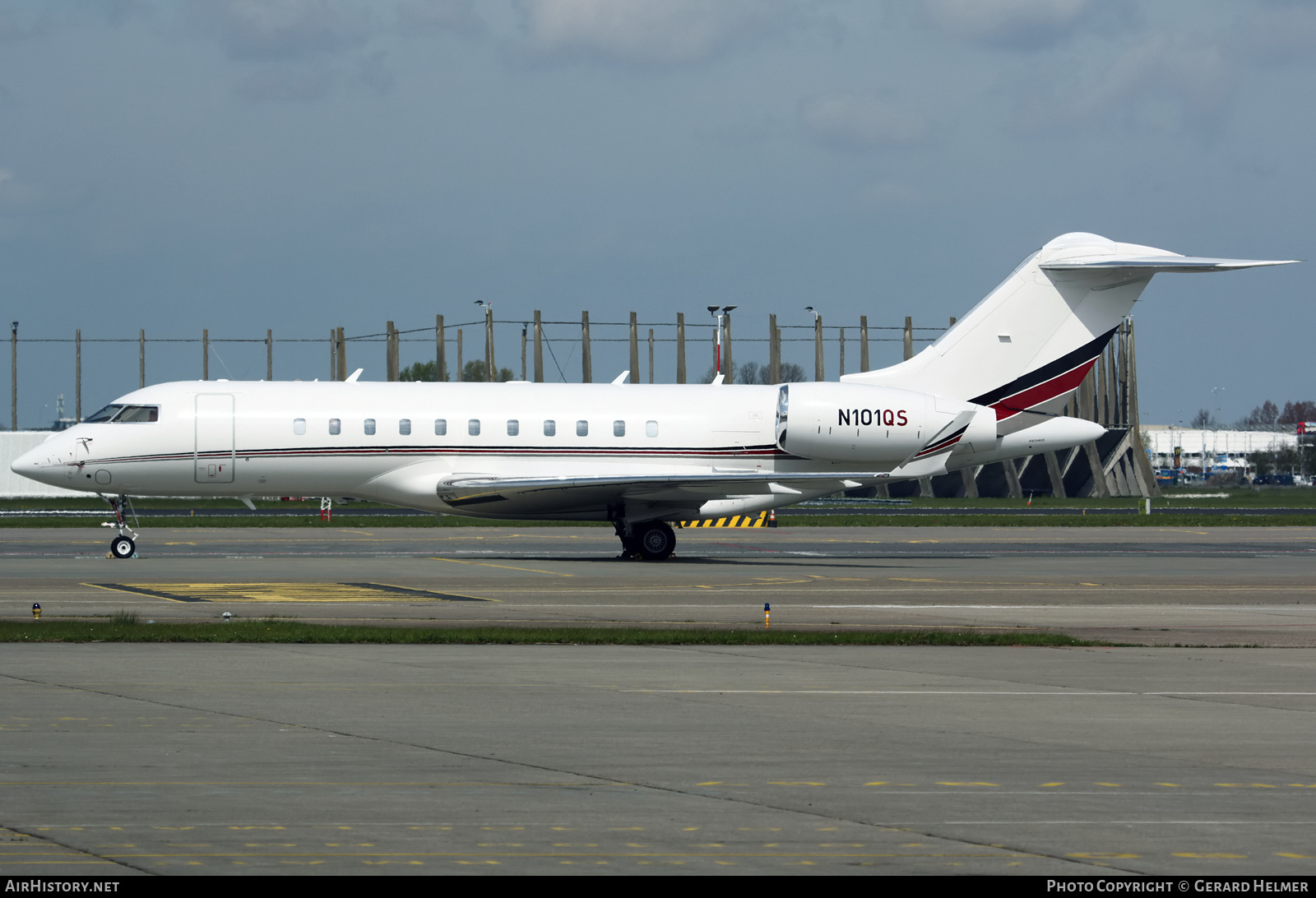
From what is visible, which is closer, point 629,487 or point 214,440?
point 629,487

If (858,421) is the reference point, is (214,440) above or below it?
below

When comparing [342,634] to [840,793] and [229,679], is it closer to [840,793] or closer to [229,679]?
[229,679]

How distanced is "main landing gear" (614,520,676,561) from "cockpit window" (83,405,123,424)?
1121cm

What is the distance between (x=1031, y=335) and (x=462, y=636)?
20.4 m

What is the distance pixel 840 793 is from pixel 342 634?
10.1m

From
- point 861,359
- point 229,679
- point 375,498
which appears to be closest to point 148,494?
point 375,498

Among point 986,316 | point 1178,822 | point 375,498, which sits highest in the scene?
point 986,316

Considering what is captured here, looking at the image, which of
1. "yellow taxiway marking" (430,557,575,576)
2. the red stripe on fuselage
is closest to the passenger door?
"yellow taxiway marking" (430,557,575,576)

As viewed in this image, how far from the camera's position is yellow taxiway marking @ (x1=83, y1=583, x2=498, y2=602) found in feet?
74.2

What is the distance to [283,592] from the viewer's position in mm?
23641

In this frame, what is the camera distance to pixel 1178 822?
27.0 feet

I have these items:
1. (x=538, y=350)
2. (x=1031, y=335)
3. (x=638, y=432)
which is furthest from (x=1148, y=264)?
(x=538, y=350)

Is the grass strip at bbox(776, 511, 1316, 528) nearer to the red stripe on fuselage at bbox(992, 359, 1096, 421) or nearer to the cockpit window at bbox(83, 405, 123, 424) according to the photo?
the red stripe on fuselage at bbox(992, 359, 1096, 421)

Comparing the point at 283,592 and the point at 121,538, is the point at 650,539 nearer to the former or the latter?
the point at 283,592
